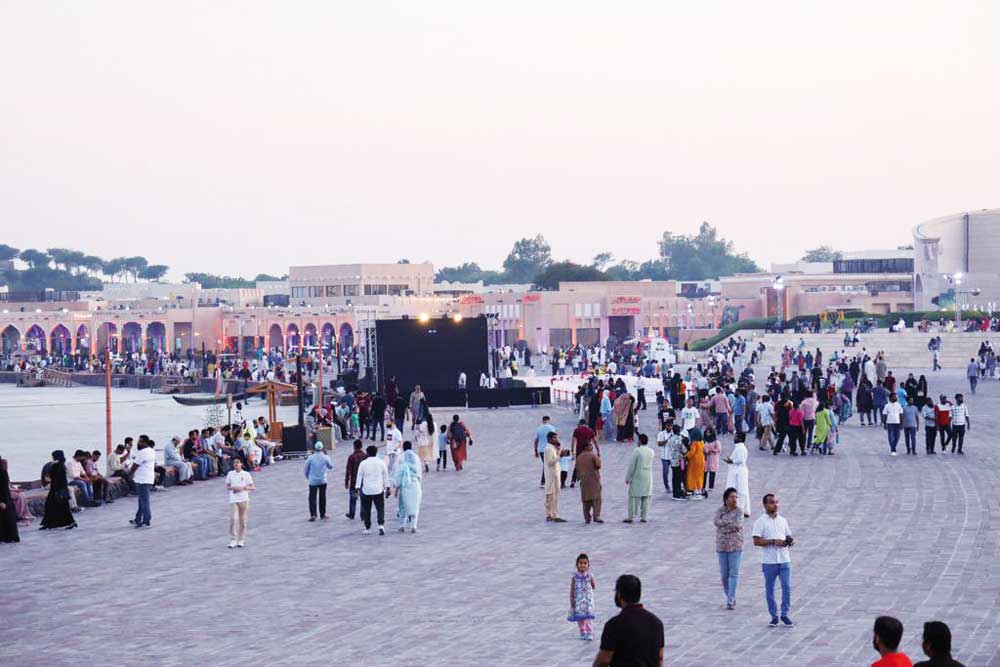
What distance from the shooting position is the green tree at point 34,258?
193500 mm

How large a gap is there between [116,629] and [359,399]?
19.3 m

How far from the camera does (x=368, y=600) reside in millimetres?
13000

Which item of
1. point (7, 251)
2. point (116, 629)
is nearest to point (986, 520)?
point (116, 629)

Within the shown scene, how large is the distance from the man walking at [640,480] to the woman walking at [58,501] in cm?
693

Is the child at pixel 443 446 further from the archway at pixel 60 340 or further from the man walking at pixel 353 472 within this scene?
the archway at pixel 60 340

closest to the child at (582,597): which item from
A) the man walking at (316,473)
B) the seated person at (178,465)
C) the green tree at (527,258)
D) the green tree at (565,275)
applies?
the man walking at (316,473)

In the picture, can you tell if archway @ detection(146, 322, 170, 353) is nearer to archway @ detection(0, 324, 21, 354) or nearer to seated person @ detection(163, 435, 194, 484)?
archway @ detection(0, 324, 21, 354)

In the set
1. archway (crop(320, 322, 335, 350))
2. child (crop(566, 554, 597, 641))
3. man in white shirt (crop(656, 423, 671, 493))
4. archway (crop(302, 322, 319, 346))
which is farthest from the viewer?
archway (crop(302, 322, 319, 346))

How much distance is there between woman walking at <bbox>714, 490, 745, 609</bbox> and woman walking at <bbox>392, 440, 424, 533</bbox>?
5548mm

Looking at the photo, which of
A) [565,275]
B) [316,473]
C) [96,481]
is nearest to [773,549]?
[316,473]

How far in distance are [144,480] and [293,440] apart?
955 centimetres

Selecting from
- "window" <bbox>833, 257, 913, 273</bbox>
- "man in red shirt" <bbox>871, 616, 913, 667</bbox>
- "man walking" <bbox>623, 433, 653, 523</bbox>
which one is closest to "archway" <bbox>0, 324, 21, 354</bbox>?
"window" <bbox>833, 257, 913, 273</bbox>

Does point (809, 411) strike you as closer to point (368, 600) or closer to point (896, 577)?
point (896, 577)

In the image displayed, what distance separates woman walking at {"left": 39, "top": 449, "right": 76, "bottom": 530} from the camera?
17.8 meters
